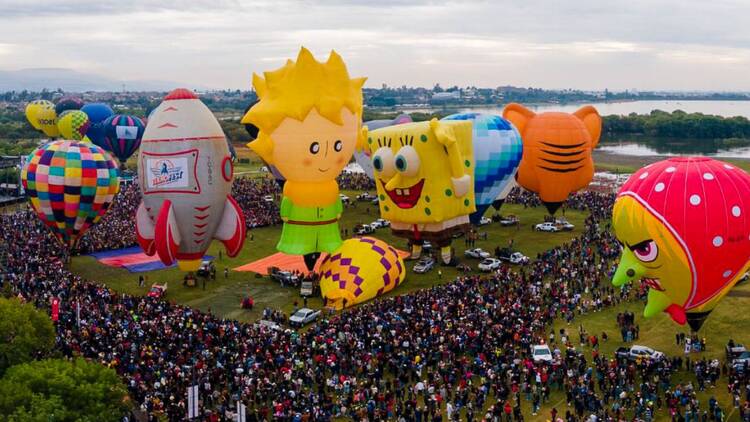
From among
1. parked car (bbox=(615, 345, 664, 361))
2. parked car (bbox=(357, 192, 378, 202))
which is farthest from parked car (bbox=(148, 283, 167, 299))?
parked car (bbox=(357, 192, 378, 202))

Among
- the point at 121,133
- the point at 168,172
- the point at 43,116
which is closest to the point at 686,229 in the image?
the point at 168,172

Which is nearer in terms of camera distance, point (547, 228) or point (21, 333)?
point (21, 333)

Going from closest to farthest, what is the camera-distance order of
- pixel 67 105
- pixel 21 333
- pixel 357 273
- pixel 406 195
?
pixel 21 333 < pixel 357 273 < pixel 406 195 < pixel 67 105

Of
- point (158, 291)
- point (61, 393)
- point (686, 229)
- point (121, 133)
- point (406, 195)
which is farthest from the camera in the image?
point (121, 133)

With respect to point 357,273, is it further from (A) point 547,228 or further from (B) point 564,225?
(B) point 564,225

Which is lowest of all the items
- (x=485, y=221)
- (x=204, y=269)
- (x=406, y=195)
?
(x=204, y=269)

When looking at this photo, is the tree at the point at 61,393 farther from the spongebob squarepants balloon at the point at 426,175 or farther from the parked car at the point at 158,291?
the spongebob squarepants balloon at the point at 426,175

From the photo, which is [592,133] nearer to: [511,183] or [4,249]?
[511,183]
